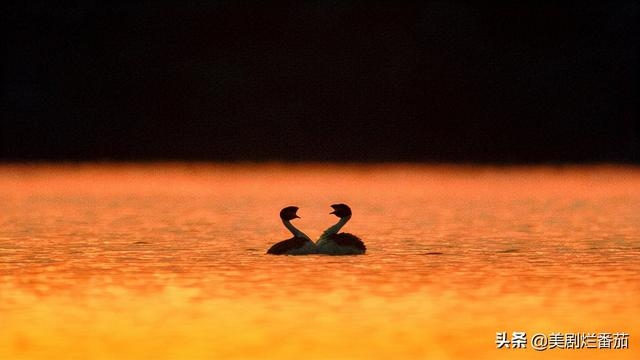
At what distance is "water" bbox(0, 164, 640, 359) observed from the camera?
10320 mm

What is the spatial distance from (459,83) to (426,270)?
48.7 metres

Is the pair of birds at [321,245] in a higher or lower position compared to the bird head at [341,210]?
lower

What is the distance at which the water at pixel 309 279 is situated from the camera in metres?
10.3

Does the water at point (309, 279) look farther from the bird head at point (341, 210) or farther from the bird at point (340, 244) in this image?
the bird head at point (341, 210)

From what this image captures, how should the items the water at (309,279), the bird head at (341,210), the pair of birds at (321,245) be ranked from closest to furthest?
the water at (309,279) → the bird head at (341,210) → the pair of birds at (321,245)

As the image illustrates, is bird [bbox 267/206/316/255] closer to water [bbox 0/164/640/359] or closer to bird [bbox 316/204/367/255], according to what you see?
bird [bbox 316/204/367/255]

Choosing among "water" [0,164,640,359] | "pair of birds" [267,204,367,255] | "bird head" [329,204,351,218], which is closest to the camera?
"water" [0,164,640,359]

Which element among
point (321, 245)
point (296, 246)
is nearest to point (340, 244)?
point (321, 245)

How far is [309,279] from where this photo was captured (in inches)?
556

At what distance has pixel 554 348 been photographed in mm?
9906

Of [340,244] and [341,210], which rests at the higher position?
[341,210]

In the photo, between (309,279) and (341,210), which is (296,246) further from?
(309,279)

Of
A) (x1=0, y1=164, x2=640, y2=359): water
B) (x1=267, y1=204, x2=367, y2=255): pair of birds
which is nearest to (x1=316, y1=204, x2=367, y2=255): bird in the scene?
(x1=267, y1=204, x2=367, y2=255): pair of birds

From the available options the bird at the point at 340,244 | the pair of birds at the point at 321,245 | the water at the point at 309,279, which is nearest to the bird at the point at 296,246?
the pair of birds at the point at 321,245
